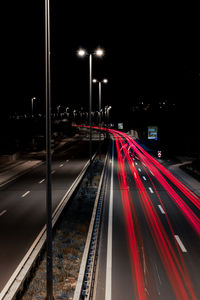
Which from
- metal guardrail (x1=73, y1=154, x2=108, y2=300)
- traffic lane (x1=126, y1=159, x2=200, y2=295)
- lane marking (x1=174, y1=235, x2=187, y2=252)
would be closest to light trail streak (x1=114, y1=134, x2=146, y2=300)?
metal guardrail (x1=73, y1=154, x2=108, y2=300)

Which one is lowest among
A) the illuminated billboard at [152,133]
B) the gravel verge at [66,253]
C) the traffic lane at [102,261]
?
the traffic lane at [102,261]

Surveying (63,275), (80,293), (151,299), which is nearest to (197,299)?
(151,299)

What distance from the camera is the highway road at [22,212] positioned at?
14055mm

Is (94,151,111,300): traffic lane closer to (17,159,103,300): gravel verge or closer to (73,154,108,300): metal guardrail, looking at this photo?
(73,154,108,300): metal guardrail

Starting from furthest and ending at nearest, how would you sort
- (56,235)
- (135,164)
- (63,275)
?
1. (135,164)
2. (56,235)
3. (63,275)

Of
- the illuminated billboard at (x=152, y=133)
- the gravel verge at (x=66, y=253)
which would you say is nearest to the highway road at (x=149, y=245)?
the gravel verge at (x=66, y=253)

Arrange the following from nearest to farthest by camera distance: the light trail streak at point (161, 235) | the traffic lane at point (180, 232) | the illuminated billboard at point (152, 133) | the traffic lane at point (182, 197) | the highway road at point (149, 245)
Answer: the highway road at point (149, 245) → the light trail streak at point (161, 235) → the traffic lane at point (180, 232) → the traffic lane at point (182, 197) → the illuminated billboard at point (152, 133)

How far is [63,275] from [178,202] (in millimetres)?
13732

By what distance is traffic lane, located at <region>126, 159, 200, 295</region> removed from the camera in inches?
515

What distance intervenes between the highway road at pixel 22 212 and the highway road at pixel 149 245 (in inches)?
137

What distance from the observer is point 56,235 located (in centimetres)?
1606

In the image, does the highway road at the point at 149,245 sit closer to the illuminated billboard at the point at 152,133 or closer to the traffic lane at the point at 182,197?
the traffic lane at the point at 182,197

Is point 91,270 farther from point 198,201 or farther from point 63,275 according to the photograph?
point 198,201

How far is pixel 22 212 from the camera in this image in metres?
20.8
